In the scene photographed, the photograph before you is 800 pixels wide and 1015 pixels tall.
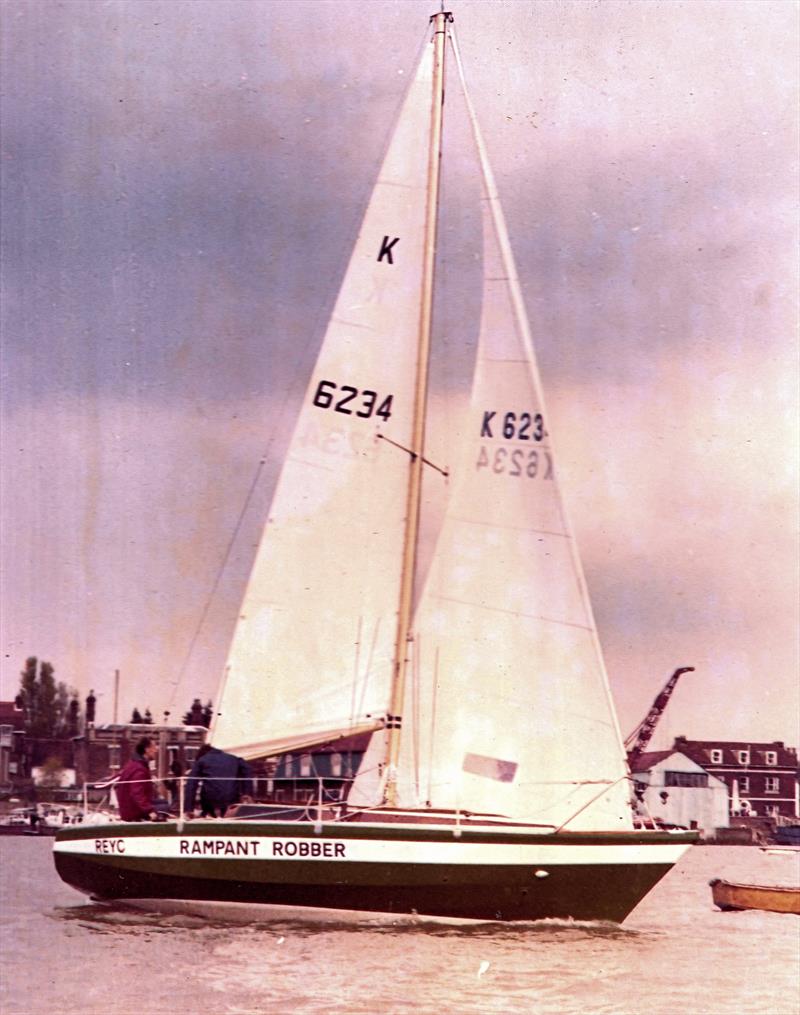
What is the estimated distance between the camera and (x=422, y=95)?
68.2 ft

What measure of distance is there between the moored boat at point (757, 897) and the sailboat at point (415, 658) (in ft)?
21.5

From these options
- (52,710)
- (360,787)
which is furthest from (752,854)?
(360,787)

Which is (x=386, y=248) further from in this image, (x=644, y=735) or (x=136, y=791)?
(x=644, y=735)

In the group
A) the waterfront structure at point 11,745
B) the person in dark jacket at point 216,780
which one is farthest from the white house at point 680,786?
the person in dark jacket at point 216,780

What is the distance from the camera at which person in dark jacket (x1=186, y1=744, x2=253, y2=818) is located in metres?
19.8

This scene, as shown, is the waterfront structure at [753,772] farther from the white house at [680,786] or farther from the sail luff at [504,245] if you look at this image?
the sail luff at [504,245]

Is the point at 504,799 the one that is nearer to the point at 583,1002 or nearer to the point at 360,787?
the point at 360,787

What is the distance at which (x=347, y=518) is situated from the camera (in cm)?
2042

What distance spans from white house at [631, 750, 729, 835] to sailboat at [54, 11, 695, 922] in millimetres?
40075

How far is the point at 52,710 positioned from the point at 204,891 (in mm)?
40496

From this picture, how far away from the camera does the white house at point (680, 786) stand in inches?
2406

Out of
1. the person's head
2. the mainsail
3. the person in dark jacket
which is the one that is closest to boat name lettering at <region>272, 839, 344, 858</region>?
the person in dark jacket

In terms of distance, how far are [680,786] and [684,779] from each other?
2.87 ft

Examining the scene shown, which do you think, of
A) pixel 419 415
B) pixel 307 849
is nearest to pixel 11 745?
pixel 419 415
